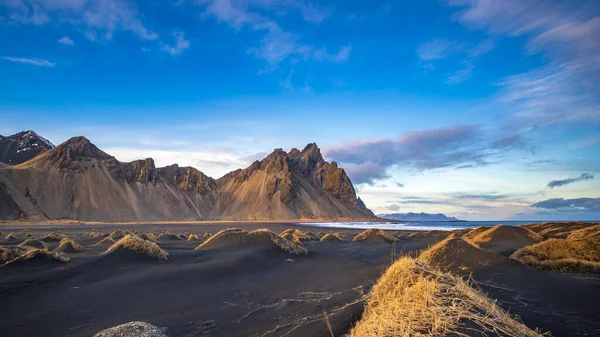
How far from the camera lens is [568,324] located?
646 centimetres

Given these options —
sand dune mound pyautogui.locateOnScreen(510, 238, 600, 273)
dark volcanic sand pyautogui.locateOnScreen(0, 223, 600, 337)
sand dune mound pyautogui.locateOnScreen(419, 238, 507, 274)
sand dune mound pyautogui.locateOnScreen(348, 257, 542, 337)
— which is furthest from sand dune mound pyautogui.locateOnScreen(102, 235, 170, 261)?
sand dune mound pyautogui.locateOnScreen(510, 238, 600, 273)

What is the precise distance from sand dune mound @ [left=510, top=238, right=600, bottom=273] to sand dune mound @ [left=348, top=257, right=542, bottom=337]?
10.7 meters

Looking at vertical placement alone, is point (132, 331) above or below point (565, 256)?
below

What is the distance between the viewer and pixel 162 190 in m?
111

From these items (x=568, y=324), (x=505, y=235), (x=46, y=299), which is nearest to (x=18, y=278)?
(x=46, y=299)

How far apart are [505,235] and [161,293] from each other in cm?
2409

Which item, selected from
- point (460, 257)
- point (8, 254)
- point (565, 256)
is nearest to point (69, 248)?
point (8, 254)

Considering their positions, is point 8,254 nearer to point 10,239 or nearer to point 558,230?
point 10,239

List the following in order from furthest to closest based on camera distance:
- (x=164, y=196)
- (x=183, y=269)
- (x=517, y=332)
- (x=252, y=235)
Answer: (x=164, y=196)
(x=252, y=235)
(x=183, y=269)
(x=517, y=332)

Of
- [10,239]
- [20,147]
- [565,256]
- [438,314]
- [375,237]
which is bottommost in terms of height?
[10,239]

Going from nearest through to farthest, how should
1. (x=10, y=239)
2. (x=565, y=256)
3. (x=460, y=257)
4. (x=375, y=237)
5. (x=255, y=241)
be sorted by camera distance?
(x=460, y=257) → (x=565, y=256) → (x=255, y=241) → (x=10, y=239) → (x=375, y=237)

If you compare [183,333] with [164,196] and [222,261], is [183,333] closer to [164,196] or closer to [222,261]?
[222,261]

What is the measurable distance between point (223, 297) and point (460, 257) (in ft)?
28.3

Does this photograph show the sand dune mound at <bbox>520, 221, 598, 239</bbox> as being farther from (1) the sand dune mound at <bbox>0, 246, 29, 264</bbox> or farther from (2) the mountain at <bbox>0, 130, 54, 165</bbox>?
(2) the mountain at <bbox>0, 130, 54, 165</bbox>
